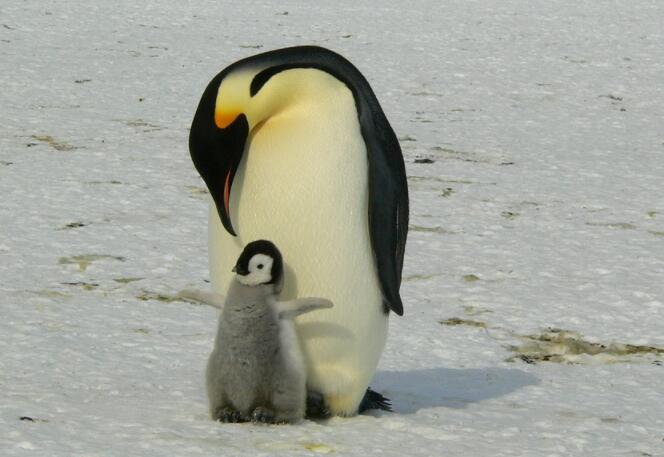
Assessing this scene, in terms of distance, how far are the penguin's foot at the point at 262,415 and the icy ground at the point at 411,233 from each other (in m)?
0.04

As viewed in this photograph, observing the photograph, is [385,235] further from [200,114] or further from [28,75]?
[28,75]

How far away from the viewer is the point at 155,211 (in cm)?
686

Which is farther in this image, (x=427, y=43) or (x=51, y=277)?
(x=427, y=43)

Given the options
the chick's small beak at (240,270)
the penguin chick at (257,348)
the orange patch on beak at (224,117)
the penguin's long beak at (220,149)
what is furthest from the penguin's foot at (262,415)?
the orange patch on beak at (224,117)

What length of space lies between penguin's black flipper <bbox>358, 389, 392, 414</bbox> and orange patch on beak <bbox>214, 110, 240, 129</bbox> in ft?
2.96

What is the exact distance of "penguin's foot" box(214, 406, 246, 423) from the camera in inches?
142

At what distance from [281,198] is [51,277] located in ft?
6.86

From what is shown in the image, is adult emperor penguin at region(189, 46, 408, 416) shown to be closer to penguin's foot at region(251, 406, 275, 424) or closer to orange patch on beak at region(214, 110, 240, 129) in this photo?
orange patch on beak at region(214, 110, 240, 129)

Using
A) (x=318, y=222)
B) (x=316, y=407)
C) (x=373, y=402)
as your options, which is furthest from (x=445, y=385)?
(x=318, y=222)

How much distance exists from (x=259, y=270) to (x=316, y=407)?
53 cm

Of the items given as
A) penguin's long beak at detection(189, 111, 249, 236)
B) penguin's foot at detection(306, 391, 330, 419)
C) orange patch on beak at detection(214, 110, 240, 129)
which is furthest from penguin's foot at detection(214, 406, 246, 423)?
orange patch on beak at detection(214, 110, 240, 129)

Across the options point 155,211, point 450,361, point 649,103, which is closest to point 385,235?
point 450,361

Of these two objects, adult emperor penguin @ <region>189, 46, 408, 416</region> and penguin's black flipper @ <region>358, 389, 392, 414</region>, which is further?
penguin's black flipper @ <region>358, 389, 392, 414</region>

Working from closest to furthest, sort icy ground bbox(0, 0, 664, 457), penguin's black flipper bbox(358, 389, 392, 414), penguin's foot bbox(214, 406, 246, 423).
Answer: penguin's foot bbox(214, 406, 246, 423) < icy ground bbox(0, 0, 664, 457) < penguin's black flipper bbox(358, 389, 392, 414)
